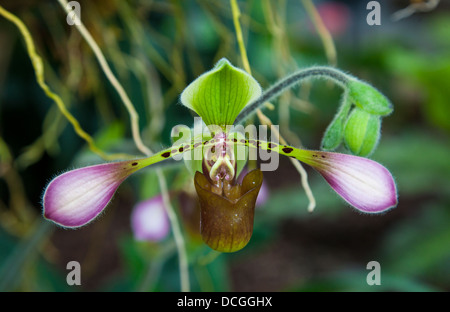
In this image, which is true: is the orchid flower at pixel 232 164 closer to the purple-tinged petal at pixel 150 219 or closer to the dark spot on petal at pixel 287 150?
the dark spot on petal at pixel 287 150

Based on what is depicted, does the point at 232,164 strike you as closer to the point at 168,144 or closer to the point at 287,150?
the point at 287,150

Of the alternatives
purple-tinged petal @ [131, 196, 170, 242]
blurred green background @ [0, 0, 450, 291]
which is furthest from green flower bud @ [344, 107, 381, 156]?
purple-tinged petal @ [131, 196, 170, 242]

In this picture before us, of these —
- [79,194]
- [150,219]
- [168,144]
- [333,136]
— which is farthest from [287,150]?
[168,144]

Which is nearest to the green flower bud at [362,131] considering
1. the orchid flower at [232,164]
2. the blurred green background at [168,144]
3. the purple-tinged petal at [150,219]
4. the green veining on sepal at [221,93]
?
the orchid flower at [232,164]

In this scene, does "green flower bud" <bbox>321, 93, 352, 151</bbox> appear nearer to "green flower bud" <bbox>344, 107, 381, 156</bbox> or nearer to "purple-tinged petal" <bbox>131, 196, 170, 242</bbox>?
"green flower bud" <bbox>344, 107, 381, 156</bbox>
